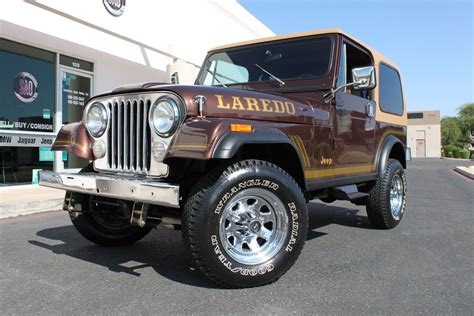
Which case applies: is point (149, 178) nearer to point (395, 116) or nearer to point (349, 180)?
point (349, 180)

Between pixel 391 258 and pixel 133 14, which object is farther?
pixel 133 14

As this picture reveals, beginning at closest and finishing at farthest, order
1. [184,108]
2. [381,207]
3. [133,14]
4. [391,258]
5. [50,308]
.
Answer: [50,308] < [184,108] < [391,258] < [381,207] < [133,14]

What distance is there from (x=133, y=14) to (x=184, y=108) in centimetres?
796

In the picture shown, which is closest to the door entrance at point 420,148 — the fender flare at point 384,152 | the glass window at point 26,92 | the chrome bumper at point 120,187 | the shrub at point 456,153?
the shrub at point 456,153

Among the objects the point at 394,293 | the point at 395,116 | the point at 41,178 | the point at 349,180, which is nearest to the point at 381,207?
Answer: the point at 349,180

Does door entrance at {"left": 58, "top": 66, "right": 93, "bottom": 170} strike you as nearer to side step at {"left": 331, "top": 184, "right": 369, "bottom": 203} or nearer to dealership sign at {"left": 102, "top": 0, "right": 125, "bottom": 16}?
dealership sign at {"left": 102, "top": 0, "right": 125, "bottom": 16}

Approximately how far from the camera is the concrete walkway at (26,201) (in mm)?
6387

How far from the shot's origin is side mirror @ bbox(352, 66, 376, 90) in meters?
4.06

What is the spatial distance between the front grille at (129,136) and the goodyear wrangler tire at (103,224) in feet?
1.53

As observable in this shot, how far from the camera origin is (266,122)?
134 inches

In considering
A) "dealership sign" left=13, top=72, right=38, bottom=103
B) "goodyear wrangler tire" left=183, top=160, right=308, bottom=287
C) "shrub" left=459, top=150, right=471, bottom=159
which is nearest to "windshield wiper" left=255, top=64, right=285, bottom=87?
"goodyear wrangler tire" left=183, top=160, right=308, bottom=287

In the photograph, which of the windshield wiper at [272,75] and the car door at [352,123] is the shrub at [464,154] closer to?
the car door at [352,123]

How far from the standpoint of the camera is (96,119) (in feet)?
12.1

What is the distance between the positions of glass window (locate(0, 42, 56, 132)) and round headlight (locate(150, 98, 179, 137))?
6400mm
